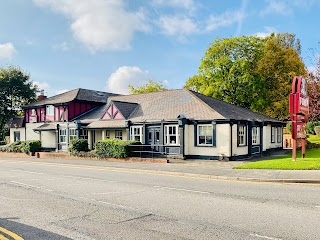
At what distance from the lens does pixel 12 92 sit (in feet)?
167

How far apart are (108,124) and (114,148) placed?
5680mm

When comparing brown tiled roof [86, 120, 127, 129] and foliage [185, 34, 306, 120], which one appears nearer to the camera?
brown tiled roof [86, 120, 127, 129]

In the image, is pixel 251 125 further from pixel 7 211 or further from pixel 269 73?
pixel 7 211

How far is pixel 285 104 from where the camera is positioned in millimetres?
40656

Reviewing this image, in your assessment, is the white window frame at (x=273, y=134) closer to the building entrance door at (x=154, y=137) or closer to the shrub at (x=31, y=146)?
the building entrance door at (x=154, y=137)

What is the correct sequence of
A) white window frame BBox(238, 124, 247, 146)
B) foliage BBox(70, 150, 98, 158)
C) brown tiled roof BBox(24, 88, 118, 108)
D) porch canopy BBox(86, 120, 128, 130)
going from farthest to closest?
brown tiled roof BBox(24, 88, 118, 108), porch canopy BBox(86, 120, 128, 130), foliage BBox(70, 150, 98, 158), white window frame BBox(238, 124, 247, 146)

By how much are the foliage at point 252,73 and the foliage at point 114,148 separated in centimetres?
1977

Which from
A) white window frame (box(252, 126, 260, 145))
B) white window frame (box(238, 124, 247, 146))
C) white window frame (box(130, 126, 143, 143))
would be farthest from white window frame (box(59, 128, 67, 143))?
white window frame (box(252, 126, 260, 145))

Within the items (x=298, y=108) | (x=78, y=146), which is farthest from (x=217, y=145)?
(x=78, y=146)

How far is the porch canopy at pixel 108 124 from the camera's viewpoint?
30.1 metres

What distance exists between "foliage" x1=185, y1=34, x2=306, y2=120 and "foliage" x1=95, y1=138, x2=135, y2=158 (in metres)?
19.8

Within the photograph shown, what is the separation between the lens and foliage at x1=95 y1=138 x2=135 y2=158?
84.7 feet

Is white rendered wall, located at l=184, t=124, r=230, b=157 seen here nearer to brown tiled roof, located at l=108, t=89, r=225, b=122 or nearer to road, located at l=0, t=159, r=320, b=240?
brown tiled roof, located at l=108, t=89, r=225, b=122

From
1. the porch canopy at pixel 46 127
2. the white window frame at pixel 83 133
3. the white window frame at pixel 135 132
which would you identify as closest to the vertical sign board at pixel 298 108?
the white window frame at pixel 135 132
